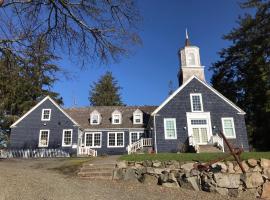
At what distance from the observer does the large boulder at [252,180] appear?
41.0 feet

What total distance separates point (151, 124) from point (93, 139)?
6662mm

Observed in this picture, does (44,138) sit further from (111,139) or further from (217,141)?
(217,141)

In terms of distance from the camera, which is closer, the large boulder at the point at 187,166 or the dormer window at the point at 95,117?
the large boulder at the point at 187,166

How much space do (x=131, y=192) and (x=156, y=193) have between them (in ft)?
3.35

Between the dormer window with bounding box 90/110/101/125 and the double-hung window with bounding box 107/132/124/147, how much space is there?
7.53 feet

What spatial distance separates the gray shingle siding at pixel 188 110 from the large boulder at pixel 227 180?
11.3m

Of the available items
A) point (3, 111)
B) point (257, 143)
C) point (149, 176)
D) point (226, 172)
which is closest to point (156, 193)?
point (149, 176)

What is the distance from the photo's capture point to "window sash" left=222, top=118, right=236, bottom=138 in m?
24.0

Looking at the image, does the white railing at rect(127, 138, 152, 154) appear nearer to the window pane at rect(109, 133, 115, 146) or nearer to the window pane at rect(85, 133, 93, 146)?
the window pane at rect(109, 133, 115, 146)

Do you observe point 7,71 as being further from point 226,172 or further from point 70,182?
point 226,172

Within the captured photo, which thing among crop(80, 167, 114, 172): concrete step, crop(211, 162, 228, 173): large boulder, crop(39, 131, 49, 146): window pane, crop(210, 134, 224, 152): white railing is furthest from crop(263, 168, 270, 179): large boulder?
crop(39, 131, 49, 146): window pane

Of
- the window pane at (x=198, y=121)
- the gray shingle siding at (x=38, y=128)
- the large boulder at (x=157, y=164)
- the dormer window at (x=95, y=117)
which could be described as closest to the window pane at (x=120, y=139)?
the dormer window at (x=95, y=117)

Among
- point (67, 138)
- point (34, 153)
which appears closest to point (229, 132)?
point (67, 138)

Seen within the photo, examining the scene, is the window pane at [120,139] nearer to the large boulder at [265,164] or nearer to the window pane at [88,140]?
the window pane at [88,140]
